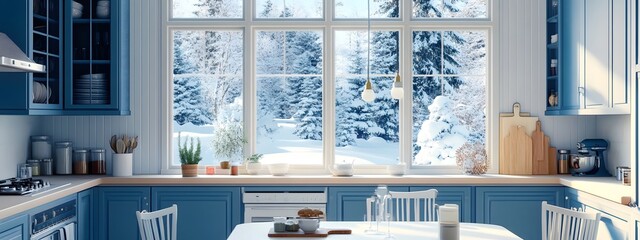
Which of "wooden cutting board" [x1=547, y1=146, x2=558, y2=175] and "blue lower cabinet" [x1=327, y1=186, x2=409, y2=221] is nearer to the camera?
"blue lower cabinet" [x1=327, y1=186, x2=409, y2=221]

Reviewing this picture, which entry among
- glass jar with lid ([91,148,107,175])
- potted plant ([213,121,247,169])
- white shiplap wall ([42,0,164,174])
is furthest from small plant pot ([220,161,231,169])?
glass jar with lid ([91,148,107,175])

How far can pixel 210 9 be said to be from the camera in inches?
235

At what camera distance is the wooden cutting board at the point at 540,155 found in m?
5.81

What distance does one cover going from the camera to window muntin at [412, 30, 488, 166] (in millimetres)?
5984

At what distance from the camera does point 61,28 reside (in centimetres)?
549

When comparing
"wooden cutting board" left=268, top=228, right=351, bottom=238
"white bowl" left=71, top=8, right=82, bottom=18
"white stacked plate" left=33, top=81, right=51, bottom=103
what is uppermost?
"white bowl" left=71, top=8, right=82, bottom=18

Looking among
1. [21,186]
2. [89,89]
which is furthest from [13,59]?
[89,89]

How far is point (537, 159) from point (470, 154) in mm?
574

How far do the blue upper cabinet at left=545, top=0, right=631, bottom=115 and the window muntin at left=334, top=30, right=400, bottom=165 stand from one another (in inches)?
52.7

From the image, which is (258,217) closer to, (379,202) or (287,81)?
(287,81)

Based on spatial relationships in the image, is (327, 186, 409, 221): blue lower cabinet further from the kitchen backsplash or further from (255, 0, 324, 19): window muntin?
the kitchen backsplash

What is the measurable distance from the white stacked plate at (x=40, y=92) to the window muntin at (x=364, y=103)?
2.32 metres

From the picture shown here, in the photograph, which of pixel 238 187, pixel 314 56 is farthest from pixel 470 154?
pixel 238 187

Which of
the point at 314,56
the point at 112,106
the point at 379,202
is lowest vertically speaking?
the point at 379,202
